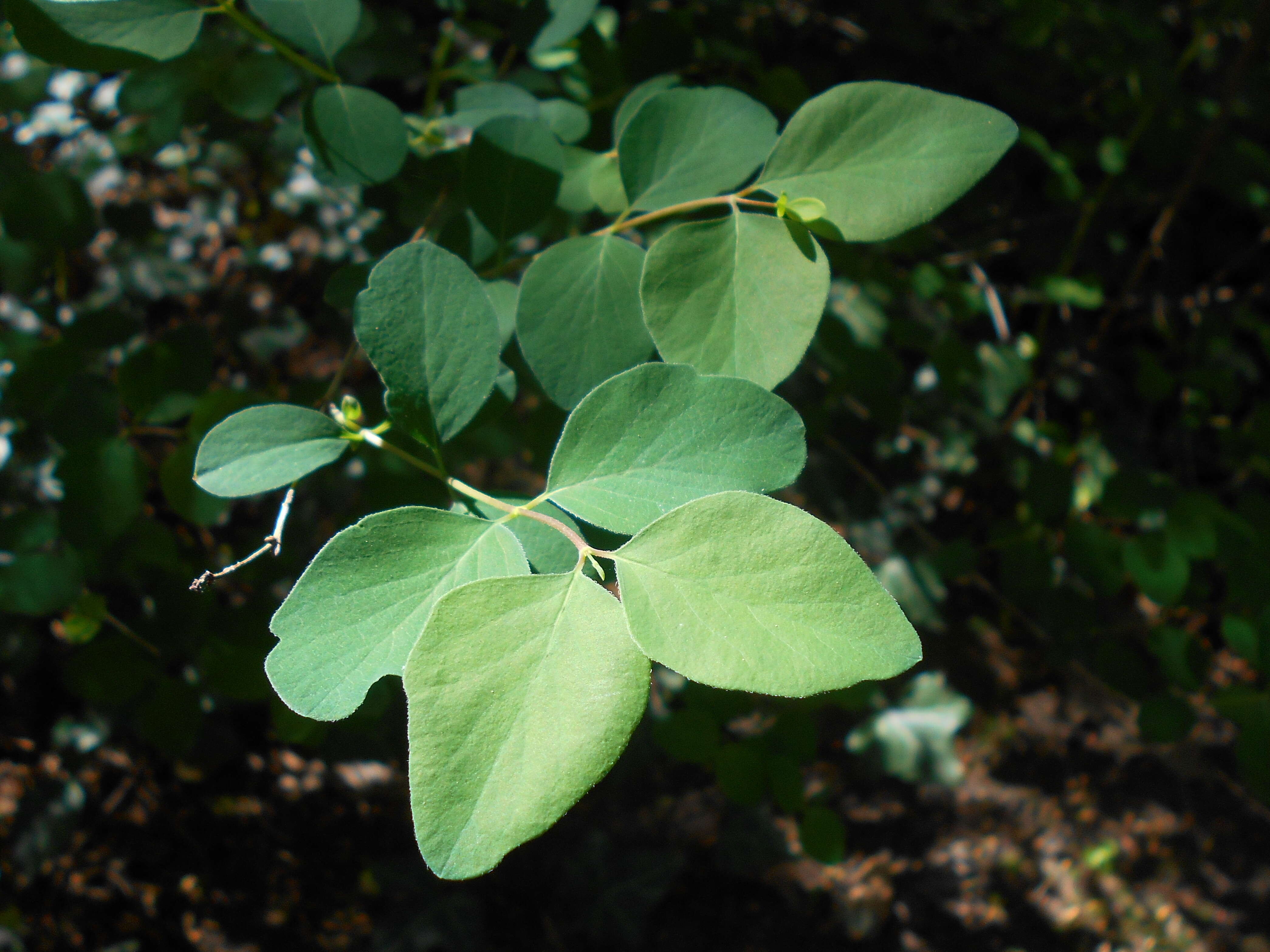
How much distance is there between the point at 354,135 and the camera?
0.74 m

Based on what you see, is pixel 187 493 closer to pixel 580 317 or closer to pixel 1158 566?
pixel 580 317

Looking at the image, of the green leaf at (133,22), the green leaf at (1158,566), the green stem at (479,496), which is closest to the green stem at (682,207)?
the green stem at (479,496)

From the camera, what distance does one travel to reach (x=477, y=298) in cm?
60

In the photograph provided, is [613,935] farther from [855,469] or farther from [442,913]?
[855,469]

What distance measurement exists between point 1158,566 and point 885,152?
103 centimetres

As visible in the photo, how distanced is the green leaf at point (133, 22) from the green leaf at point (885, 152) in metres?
0.50

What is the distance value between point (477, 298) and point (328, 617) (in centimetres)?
25

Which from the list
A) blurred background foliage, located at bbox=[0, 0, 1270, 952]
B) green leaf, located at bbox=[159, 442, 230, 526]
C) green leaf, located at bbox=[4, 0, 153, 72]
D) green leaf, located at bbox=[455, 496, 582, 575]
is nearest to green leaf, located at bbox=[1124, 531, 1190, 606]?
blurred background foliage, located at bbox=[0, 0, 1270, 952]

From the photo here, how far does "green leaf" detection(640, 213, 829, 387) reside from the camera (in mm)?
598

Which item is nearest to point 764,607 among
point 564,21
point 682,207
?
point 682,207

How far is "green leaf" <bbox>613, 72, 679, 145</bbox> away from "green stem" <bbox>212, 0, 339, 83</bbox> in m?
0.27

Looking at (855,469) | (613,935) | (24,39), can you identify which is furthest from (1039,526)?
(24,39)

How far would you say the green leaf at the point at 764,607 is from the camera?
45 centimetres

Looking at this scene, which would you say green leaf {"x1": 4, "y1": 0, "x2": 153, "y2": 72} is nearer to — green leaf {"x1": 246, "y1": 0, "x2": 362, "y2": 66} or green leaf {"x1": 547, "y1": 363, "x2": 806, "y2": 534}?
green leaf {"x1": 246, "y1": 0, "x2": 362, "y2": 66}
